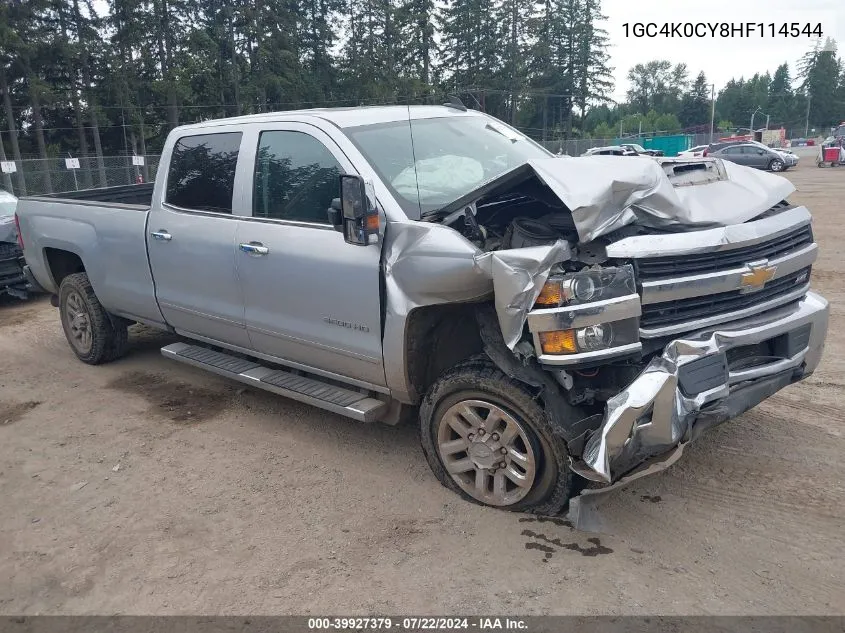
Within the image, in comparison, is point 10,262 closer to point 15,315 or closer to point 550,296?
point 15,315

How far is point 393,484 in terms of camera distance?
404 cm

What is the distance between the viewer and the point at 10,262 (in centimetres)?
927

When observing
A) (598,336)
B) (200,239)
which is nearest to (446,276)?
(598,336)

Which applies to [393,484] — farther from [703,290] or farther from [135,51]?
[135,51]

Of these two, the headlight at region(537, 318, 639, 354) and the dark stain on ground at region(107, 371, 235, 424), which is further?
the dark stain on ground at region(107, 371, 235, 424)

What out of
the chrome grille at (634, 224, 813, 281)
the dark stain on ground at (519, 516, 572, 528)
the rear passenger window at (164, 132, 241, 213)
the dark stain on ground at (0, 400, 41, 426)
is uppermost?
the rear passenger window at (164, 132, 241, 213)

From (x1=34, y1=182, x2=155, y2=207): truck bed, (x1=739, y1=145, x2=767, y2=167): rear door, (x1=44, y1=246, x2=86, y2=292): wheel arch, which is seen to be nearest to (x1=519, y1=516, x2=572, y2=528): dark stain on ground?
(x1=44, y1=246, x2=86, y2=292): wheel arch

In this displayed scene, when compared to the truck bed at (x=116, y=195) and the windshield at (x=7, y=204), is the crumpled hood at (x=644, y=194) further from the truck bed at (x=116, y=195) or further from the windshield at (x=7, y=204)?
the windshield at (x=7, y=204)

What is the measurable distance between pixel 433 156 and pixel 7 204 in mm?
8196

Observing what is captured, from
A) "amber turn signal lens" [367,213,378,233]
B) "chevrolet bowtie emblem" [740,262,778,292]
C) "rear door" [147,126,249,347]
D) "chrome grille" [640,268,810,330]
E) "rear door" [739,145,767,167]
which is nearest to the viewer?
"chrome grille" [640,268,810,330]

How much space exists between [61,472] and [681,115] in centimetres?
10820

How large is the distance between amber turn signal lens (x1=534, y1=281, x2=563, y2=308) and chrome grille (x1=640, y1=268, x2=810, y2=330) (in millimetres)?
397

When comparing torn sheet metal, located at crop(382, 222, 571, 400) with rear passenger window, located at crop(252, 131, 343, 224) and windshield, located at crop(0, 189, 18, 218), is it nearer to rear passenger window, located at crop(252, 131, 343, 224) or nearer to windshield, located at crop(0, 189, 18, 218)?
rear passenger window, located at crop(252, 131, 343, 224)

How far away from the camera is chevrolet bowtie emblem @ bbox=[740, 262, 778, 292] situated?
3.29 m
